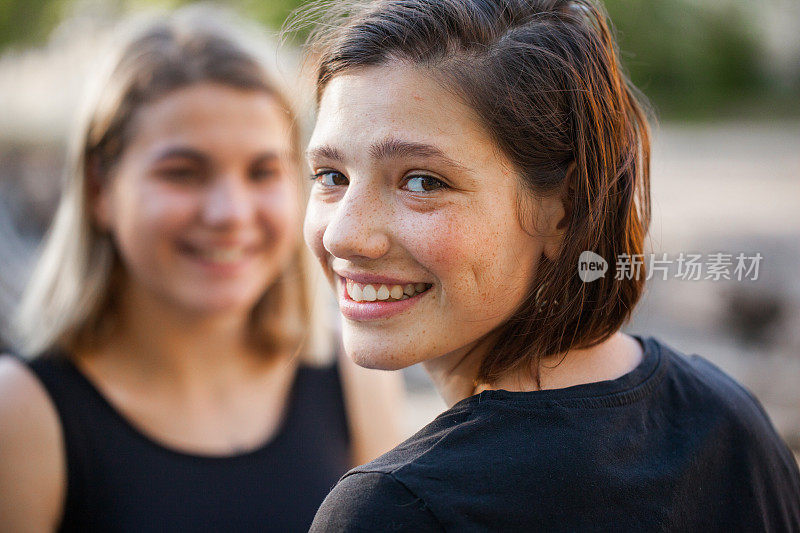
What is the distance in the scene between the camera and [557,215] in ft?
4.63

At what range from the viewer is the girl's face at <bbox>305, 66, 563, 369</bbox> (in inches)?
51.8

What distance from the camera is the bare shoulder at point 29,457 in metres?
2.11

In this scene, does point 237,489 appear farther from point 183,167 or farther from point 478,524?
point 478,524

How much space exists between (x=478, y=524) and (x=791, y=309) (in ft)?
18.9

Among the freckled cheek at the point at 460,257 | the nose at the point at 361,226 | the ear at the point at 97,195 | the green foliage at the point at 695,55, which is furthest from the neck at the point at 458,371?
the green foliage at the point at 695,55

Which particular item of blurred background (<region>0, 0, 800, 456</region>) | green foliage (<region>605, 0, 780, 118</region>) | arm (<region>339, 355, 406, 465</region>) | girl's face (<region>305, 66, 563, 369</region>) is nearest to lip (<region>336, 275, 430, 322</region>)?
girl's face (<region>305, 66, 563, 369</region>)

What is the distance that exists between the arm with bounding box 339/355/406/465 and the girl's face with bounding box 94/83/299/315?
55cm

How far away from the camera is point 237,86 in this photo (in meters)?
2.50

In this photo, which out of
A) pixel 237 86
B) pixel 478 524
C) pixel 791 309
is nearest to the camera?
pixel 478 524

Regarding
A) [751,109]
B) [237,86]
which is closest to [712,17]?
[751,109]

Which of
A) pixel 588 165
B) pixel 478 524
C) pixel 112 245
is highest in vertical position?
pixel 588 165

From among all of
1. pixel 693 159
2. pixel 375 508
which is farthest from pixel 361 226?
pixel 693 159

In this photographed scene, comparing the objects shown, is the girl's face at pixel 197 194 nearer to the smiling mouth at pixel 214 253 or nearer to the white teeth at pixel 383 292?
the smiling mouth at pixel 214 253

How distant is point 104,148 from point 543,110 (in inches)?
66.8
